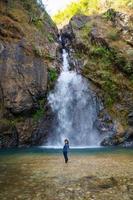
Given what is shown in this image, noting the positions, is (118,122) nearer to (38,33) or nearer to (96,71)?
(96,71)

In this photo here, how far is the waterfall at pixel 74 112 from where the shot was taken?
38688 mm

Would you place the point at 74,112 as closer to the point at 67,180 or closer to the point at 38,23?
the point at 38,23

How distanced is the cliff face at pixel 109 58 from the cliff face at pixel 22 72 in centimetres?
342

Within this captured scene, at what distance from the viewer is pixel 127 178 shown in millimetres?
16094

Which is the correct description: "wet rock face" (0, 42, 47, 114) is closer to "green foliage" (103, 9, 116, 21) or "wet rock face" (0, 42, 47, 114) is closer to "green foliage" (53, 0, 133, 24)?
"green foliage" (103, 9, 116, 21)

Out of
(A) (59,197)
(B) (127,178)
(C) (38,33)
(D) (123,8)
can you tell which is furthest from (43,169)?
(D) (123,8)

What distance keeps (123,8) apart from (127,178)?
38031 mm

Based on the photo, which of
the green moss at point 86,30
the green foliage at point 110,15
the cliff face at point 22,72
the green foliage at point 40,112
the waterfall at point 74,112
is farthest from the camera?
the green foliage at point 110,15

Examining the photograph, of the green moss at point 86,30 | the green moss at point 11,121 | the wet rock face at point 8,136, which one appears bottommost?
the wet rock face at point 8,136

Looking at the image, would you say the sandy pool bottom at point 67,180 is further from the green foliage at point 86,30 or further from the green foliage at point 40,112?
the green foliage at point 86,30

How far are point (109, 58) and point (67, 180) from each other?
28788 millimetres

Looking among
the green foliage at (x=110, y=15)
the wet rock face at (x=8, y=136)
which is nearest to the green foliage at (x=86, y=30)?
the green foliage at (x=110, y=15)

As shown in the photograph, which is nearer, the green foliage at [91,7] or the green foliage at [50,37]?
the green foliage at [50,37]

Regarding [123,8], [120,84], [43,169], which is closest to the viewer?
[43,169]
